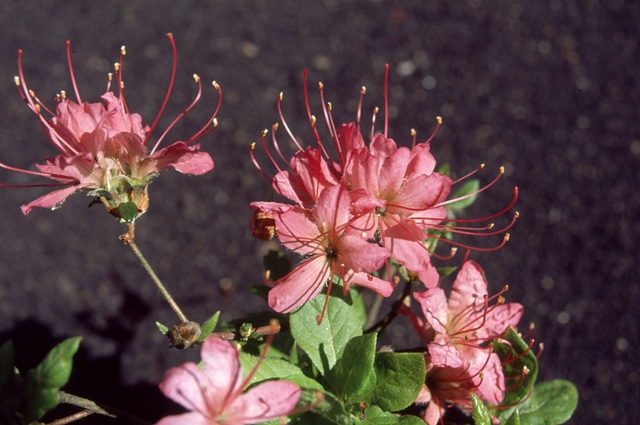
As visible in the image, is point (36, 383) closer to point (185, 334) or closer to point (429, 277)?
point (185, 334)

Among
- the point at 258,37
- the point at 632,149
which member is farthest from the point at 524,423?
the point at 258,37

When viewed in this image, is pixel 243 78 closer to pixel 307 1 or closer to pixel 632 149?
pixel 307 1

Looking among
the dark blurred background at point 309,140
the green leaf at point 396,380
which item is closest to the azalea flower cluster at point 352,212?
the green leaf at point 396,380

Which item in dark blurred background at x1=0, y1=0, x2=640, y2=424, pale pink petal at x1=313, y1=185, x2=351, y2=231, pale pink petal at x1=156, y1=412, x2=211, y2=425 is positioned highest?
pale pink petal at x1=313, y1=185, x2=351, y2=231

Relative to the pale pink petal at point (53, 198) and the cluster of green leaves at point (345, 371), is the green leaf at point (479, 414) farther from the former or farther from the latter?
the pale pink petal at point (53, 198)

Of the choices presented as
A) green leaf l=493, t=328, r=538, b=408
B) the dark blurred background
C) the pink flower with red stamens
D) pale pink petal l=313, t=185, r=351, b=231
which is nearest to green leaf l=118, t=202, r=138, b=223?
the pink flower with red stamens

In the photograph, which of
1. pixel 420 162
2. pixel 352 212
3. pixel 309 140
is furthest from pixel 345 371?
pixel 309 140

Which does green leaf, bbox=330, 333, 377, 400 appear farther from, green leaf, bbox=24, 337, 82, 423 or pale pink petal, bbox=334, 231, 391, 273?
green leaf, bbox=24, 337, 82, 423
